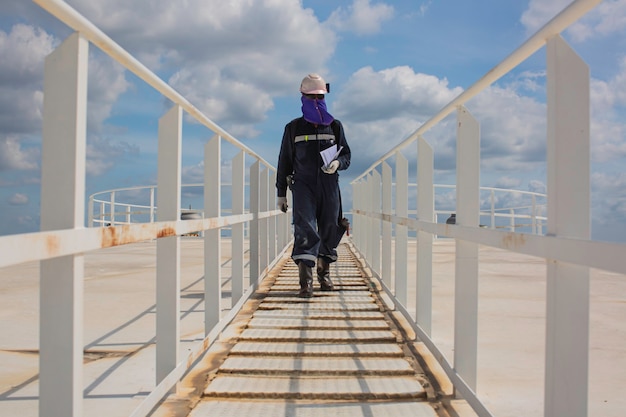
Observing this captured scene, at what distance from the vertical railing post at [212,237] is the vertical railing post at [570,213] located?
214 centimetres

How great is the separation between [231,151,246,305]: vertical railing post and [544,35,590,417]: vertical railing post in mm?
3054

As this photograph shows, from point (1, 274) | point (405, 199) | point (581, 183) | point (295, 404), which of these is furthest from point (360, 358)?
point (1, 274)

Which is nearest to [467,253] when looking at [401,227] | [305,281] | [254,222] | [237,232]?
[401,227]

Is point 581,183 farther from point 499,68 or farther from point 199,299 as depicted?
point 199,299

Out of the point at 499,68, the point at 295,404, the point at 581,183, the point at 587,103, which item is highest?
the point at 499,68

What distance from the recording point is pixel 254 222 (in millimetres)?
5586

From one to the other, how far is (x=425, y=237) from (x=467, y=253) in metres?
0.99

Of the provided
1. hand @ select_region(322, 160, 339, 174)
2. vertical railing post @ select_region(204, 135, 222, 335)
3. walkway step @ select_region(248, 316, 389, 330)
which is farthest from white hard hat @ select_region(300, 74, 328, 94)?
walkway step @ select_region(248, 316, 389, 330)

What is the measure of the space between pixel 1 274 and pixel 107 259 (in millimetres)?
2178

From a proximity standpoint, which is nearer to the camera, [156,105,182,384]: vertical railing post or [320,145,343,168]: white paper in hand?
[156,105,182,384]: vertical railing post

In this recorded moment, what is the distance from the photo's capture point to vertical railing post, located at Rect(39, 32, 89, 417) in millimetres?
1499

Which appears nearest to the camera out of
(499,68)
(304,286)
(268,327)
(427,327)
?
(499,68)

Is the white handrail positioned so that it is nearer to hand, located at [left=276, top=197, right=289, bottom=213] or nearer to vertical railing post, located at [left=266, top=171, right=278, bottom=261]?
hand, located at [left=276, top=197, right=289, bottom=213]

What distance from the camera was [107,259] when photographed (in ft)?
27.7
